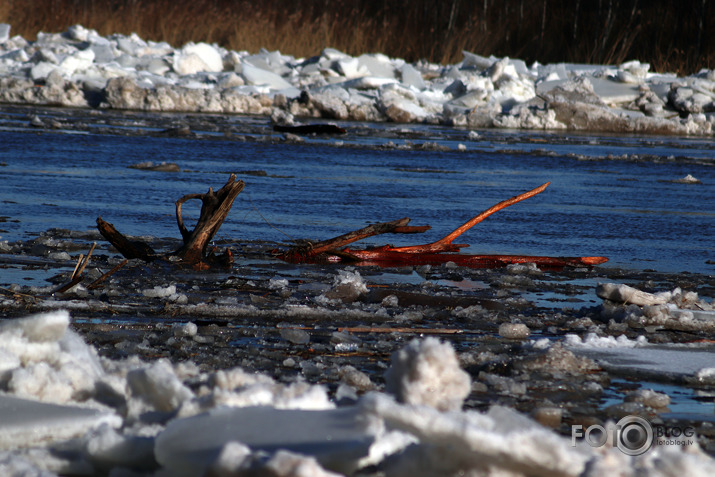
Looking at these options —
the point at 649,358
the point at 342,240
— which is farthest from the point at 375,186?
the point at 649,358

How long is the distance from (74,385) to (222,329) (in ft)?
3.30

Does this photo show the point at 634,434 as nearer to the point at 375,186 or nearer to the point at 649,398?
the point at 649,398

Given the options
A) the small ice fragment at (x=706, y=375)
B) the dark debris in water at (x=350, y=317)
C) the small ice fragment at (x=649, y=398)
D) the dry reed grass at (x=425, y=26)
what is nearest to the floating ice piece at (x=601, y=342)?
the dark debris in water at (x=350, y=317)

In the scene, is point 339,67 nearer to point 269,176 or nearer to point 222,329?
point 269,176

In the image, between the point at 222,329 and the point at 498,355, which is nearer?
the point at 498,355

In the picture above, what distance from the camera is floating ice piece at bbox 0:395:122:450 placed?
1.86 m

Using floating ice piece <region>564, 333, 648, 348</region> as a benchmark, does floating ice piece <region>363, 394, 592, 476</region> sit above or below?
above

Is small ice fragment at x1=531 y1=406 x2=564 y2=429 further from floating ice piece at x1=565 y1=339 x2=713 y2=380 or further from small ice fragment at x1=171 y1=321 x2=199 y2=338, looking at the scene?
small ice fragment at x1=171 y1=321 x2=199 y2=338

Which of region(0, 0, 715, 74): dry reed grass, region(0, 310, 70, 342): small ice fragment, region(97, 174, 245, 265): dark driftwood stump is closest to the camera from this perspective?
region(0, 310, 70, 342): small ice fragment

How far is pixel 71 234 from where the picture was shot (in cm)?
484

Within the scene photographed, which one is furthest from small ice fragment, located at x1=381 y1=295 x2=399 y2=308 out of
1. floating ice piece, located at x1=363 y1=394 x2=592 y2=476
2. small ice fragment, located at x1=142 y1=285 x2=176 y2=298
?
floating ice piece, located at x1=363 y1=394 x2=592 y2=476

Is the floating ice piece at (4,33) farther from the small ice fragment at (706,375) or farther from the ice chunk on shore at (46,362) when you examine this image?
the small ice fragment at (706,375)

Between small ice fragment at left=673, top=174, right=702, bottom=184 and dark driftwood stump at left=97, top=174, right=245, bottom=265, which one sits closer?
dark driftwood stump at left=97, top=174, right=245, bottom=265

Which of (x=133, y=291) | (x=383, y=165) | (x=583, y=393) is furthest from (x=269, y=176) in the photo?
(x=583, y=393)
